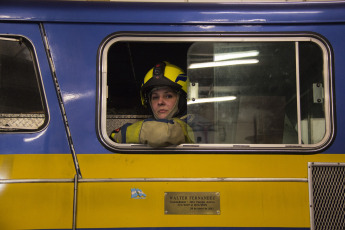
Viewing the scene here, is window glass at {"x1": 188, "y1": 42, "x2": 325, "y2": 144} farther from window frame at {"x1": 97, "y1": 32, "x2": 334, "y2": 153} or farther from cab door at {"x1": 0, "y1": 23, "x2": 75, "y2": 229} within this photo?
cab door at {"x1": 0, "y1": 23, "x2": 75, "y2": 229}

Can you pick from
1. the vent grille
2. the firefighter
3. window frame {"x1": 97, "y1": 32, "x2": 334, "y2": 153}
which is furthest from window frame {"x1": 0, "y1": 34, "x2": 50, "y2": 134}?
the vent grille

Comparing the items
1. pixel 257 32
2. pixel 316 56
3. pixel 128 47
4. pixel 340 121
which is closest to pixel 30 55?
pixel 128 47

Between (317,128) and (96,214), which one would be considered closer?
(96,214)

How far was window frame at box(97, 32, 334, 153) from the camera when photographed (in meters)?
2.40

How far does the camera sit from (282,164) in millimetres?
2385

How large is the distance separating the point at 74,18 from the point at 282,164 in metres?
1.98

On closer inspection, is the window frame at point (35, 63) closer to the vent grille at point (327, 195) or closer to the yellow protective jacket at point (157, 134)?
the yellow protective jacket at point (157, 134)

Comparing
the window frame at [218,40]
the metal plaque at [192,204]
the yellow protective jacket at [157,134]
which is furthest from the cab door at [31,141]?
the metal plaque at [192,204]

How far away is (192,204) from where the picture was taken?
234 cm

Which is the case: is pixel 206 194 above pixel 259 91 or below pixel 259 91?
below

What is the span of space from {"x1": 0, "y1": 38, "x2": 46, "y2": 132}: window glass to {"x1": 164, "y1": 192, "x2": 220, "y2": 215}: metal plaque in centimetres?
117

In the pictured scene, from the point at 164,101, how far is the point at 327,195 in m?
1.56

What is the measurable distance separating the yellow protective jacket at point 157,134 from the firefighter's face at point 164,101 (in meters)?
0.39

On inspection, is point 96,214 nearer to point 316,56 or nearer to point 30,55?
point 30,55
